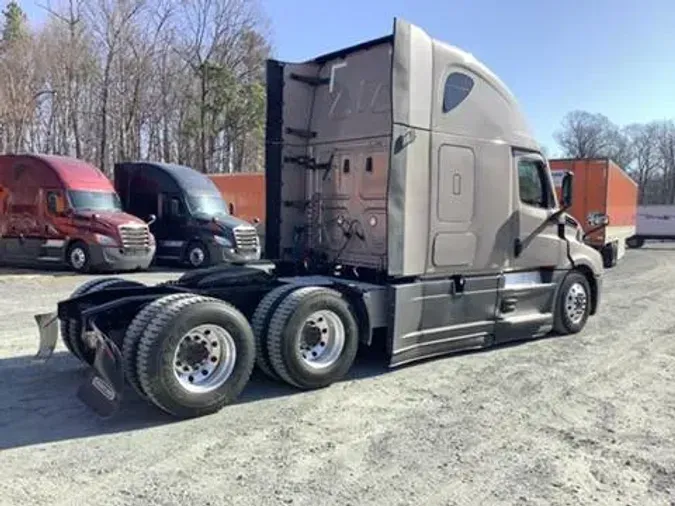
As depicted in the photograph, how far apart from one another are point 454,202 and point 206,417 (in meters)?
3.58

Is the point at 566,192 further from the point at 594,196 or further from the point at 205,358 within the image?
the point at 594,196

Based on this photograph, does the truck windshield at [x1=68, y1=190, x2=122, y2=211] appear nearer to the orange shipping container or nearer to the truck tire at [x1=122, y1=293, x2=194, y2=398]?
the orange shipping container

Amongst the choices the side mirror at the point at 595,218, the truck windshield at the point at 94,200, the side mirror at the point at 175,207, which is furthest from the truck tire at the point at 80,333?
the side mirror at the point at 595,218

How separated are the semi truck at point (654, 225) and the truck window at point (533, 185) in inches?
1170

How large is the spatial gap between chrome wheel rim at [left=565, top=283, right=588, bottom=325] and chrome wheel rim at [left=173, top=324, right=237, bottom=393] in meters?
5.22

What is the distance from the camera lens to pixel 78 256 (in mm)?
15758

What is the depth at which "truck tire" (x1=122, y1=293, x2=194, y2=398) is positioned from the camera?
15.8 feet

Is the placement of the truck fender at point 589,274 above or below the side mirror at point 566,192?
below

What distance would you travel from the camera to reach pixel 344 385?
237 inches

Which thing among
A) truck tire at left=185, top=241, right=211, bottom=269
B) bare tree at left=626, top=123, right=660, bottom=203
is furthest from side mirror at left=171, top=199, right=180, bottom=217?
bare tree at left=626, top=123, right=660, bottom=203

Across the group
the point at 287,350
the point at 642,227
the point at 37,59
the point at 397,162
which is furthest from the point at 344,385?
the point at 37,59

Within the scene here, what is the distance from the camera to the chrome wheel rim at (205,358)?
16.5 ft

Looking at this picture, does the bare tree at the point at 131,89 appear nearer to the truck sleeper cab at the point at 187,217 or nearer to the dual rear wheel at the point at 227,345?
the truck sleeper cab at the point at 187,217

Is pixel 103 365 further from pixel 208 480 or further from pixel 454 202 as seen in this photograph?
pixel 454 202
